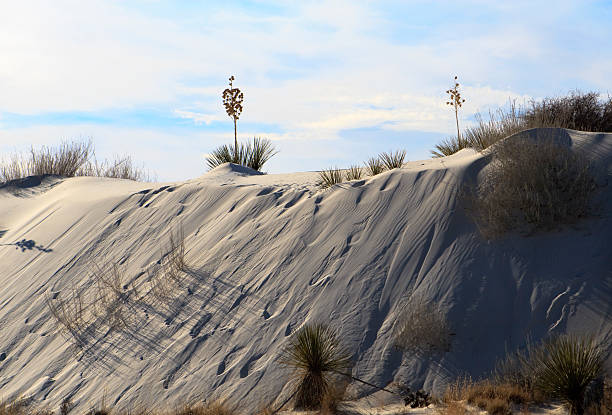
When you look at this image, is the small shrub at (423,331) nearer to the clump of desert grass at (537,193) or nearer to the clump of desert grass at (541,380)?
the clump of desert grass at (541,380)

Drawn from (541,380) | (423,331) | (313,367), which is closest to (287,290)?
(313,367)

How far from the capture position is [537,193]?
8656 millimetres

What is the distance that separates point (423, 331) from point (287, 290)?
85.4 inches

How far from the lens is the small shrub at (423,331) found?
7.82 metres

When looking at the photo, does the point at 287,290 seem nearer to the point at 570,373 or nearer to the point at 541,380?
the point at 541,380

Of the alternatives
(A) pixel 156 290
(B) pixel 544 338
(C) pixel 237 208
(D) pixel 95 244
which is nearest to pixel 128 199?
(D) pixel 95 244

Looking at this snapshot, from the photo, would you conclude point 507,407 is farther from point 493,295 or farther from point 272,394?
point 272,394

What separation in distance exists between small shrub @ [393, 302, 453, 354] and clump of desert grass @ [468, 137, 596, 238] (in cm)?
161

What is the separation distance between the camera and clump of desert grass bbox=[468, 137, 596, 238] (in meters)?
8.73

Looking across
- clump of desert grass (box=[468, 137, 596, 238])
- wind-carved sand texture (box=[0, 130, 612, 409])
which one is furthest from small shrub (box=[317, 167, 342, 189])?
clump of desert grass (box=[468, 137, 596, 238])

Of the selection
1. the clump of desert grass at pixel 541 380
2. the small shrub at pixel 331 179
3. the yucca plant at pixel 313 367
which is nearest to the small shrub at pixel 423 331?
the clump of desert grass at pixel 541 380

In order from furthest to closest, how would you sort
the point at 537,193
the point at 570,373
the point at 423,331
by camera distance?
the point at 537,193
the point at 423,331
the point at 570,373

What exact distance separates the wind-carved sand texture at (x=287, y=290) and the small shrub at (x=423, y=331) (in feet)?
0.38

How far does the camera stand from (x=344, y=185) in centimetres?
1087
